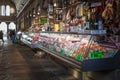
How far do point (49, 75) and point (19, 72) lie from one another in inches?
41.3

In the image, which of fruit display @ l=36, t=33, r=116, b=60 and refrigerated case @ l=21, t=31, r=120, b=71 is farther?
fruit display @ l=36, t=33, r=116, b=60

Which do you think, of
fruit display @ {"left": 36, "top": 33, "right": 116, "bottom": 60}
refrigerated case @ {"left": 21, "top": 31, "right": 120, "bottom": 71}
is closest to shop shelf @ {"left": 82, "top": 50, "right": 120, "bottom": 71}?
refrigerated case @ {"left": 21, "top": 31, "right": 120, "bottom": 71}

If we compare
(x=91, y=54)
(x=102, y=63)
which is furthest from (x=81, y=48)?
(x=102, y=63)

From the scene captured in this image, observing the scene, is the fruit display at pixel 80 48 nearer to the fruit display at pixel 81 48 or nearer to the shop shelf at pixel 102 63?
the fruit display at pixel 81 48

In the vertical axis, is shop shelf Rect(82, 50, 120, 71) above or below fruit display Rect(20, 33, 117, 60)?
below

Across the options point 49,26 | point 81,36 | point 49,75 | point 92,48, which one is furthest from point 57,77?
point 49,26

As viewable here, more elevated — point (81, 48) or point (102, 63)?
point (81, 48)

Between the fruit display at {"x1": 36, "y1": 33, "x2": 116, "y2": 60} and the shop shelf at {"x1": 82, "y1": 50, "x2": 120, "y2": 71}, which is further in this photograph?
the fruit display at {"x1": 36, "y1": 33, "x2": 116, "y2": 60}

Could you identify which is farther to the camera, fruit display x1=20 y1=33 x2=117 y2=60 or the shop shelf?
fruit display x1=20 y1=33 x2=117 y2=60

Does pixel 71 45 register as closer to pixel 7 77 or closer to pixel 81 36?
pixel 81 36

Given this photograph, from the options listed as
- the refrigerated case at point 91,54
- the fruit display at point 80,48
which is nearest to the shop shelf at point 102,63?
the refrigerated case at point 91,54

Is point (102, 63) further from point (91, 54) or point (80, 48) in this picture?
point (80, 48)

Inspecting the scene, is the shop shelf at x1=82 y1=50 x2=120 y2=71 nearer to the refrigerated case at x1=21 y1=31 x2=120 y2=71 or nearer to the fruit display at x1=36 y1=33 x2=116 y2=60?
the refrigerated case at x1=21 y1=31 x2=120 y2=71

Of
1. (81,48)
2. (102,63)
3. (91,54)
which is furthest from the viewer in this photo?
(81,48)
